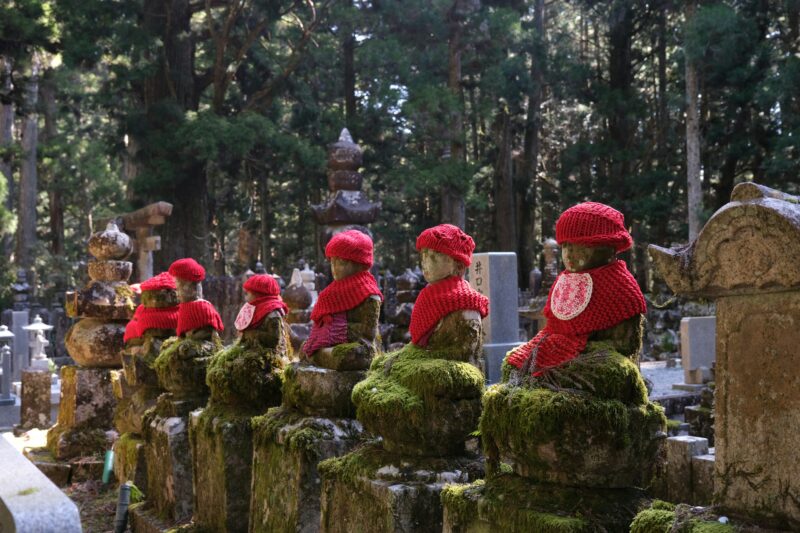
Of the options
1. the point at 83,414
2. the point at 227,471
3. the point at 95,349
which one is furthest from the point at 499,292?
the point at 227,471

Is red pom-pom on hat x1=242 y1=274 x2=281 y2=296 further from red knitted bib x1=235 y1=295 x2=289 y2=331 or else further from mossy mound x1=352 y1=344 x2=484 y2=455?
mossy mound x1=352 y1=344 x2=484 y2=455

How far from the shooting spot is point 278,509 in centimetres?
466

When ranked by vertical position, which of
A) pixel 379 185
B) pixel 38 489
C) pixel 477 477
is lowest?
pixel 477 477

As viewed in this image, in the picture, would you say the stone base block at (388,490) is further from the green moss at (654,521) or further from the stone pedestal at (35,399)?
the stone pedestal at (35,399)

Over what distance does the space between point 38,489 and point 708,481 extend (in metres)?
3.89

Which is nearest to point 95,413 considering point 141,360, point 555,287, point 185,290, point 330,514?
point 141,360

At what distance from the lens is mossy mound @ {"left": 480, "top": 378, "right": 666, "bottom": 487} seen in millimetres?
2949

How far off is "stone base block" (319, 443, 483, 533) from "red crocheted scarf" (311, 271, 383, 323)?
91 cm

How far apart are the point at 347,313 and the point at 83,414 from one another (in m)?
4.68

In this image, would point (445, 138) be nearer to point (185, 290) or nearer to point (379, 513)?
point (185, 290)

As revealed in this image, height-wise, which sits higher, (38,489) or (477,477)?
(38,489)

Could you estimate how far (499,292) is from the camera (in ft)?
33.6

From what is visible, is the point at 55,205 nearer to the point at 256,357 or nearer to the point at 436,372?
the point at 256,357

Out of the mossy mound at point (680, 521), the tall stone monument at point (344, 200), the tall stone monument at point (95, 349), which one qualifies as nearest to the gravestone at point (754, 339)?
the mossy mound at point (680, 521)
